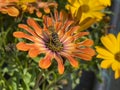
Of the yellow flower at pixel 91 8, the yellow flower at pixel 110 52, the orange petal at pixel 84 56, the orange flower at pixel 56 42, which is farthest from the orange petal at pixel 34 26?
the yellow flower at pixel 91 8

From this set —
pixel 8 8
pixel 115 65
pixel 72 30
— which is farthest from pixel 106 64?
pixel 8 8

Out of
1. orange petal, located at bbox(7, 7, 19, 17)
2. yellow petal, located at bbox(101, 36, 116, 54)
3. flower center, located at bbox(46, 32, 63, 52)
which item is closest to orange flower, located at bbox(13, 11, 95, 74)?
flower center, located at bbox(46, 32, 63, 52)

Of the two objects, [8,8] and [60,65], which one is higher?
[8,8]

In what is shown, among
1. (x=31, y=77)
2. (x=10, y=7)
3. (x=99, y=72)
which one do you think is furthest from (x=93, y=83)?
(x=10, y=7)

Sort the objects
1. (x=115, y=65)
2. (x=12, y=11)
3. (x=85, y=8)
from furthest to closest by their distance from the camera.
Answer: (x=85, y=8)
(x=115, y=65)
(x=12, y=11)

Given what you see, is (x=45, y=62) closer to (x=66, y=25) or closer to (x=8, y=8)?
(x=66, y=25)

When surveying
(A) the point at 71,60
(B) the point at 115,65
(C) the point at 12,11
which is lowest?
(B) the point at 115,65

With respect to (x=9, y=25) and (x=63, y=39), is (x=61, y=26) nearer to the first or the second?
(x=63, y=39)

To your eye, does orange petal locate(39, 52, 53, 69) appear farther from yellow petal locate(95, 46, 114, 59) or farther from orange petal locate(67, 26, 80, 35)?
yellow petal locate(95, 46, 114, 59)

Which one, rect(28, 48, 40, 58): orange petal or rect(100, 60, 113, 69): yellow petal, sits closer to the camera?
rect(28, 48, 40, 58): orange petal
